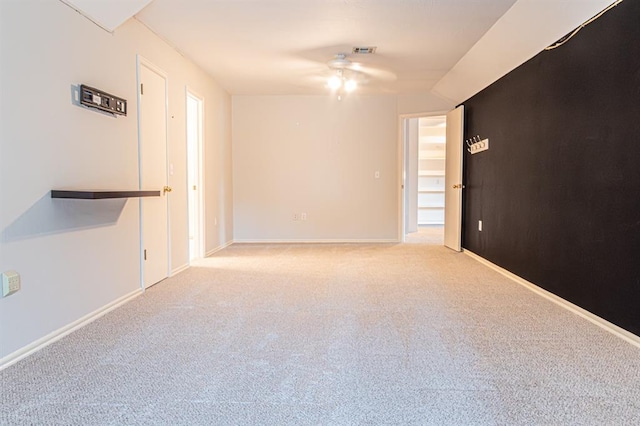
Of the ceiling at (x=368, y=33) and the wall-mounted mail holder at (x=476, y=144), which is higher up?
the ceiling at (x=368, y=33)

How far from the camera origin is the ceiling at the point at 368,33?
3053mm

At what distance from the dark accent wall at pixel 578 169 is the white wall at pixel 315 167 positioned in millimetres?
2259

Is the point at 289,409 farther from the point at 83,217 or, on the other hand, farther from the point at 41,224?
the point at 83,217

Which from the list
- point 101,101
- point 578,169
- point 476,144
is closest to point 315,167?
point 476,144

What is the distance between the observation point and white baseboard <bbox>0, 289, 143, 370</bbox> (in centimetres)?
198

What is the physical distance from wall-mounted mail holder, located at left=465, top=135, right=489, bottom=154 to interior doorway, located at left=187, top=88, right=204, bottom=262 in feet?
11.1

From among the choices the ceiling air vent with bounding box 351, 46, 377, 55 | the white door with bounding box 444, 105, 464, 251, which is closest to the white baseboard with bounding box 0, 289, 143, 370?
the ceiling air vent with bounding box 351, 46, 377, 55

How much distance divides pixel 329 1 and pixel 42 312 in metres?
2.80

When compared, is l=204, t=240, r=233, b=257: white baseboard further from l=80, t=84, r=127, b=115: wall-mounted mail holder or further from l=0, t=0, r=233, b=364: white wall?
l=80, t=84, r=127, b=115: wall-mounted mail holder

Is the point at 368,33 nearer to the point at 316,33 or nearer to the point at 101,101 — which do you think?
the point at 316,33

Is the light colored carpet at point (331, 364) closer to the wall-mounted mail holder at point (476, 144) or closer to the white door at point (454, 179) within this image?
the wall-mounted mail holder at point (476, 144)

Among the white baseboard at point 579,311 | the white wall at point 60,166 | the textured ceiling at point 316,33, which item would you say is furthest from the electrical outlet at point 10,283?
the white baseboard at point 579,311

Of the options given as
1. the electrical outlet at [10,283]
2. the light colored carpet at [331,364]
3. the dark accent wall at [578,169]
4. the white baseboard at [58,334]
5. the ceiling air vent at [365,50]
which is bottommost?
the light colored carpet at [331,364]

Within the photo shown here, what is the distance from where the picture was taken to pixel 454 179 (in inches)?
221
